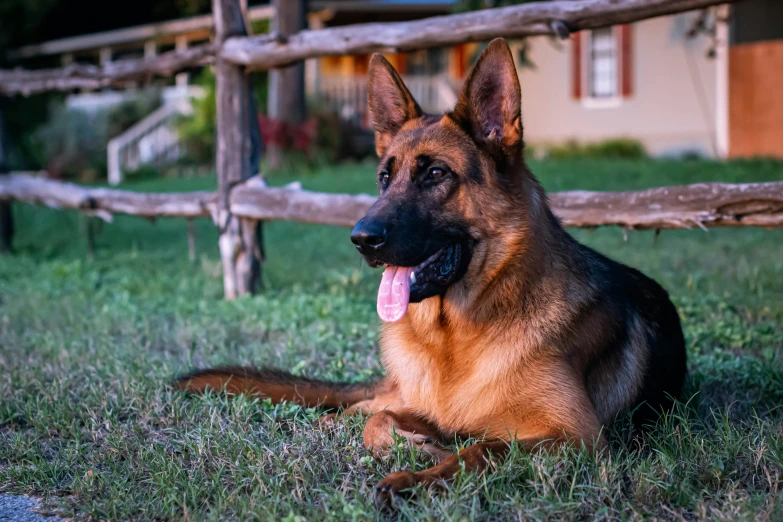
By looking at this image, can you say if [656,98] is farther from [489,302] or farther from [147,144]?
[489,302]

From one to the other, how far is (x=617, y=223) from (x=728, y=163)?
29.9 feet

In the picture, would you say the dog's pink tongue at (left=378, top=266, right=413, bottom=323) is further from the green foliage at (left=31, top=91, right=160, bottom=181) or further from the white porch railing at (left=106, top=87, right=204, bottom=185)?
the white porch railing at (left=106, top=87, right=204, bottom=185)

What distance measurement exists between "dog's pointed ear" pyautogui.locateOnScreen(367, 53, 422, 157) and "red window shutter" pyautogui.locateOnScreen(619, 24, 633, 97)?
16.0 meters

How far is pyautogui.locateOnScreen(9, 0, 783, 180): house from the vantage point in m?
16.6

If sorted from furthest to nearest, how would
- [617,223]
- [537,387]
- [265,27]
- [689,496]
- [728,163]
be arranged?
[265,27] < [728,163] < [617,223] < [537,387] < [689,496]

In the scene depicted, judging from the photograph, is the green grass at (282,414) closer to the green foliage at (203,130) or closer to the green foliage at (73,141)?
the green foliage at (203,130)

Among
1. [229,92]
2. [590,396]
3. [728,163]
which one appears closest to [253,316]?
[229,92]

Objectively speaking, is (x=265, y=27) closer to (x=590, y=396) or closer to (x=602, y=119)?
(x=602, y=119)

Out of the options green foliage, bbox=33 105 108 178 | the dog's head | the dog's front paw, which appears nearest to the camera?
the dog's front paw

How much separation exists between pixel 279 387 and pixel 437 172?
1.32 m

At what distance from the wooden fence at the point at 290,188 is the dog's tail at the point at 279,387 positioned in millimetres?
2040

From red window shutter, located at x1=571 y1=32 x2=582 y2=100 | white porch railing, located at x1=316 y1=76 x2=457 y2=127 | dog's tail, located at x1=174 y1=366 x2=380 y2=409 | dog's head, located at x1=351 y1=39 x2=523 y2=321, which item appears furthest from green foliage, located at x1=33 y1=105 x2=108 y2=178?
dog's head, located at x1=351 y1=39 x2=523 y2=321

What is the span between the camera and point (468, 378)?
3.19 meters

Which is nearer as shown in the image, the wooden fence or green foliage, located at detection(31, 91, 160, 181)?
the wooden fence
